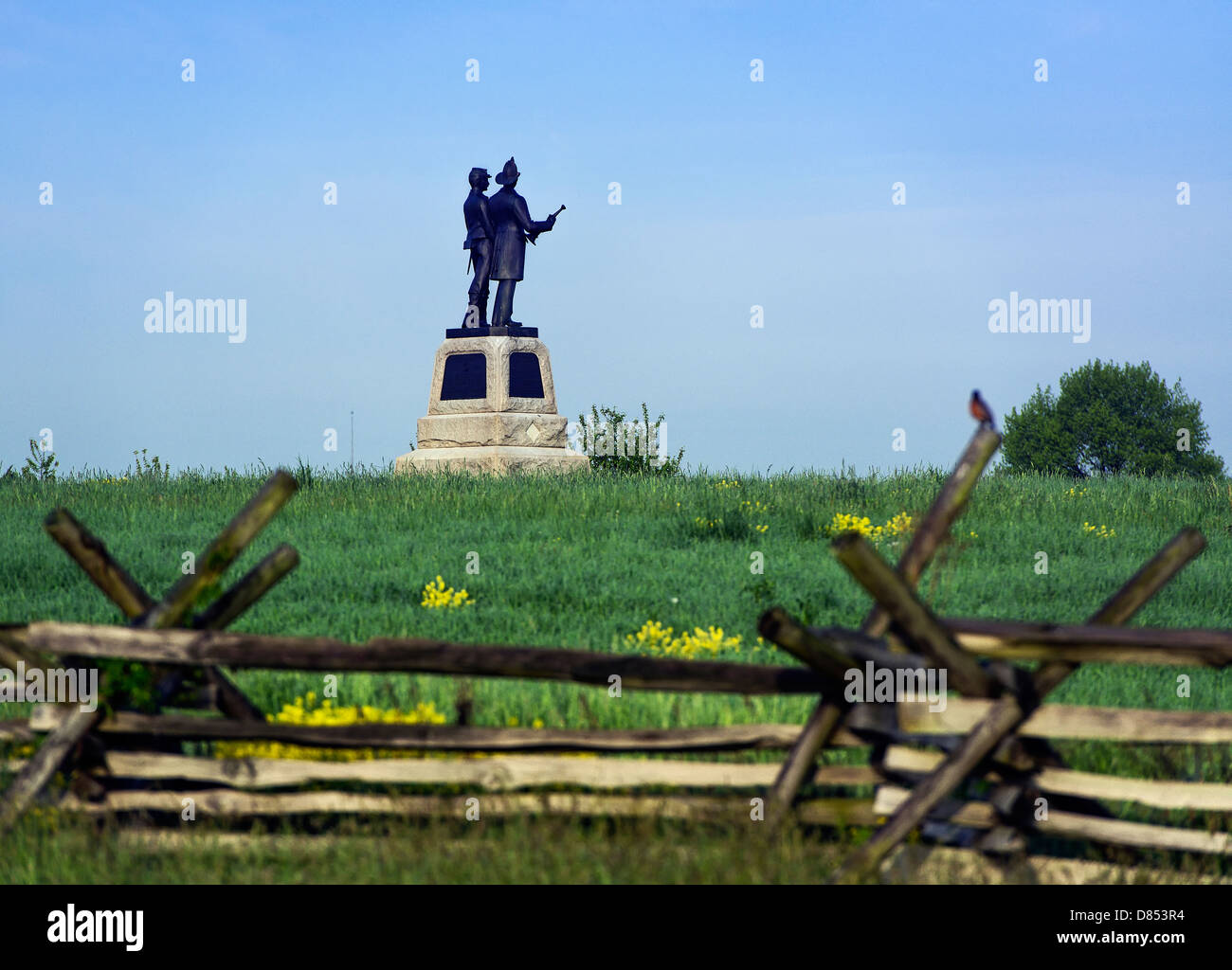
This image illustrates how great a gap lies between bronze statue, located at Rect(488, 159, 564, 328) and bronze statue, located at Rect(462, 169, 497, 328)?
0.15 metres

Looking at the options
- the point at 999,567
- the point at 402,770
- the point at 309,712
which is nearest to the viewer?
the point at 402,770

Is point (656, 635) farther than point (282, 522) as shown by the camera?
No

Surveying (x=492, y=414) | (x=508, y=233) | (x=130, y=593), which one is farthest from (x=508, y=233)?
(x=130, y=593)

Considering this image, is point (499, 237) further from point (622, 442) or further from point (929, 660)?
point (929, 660)

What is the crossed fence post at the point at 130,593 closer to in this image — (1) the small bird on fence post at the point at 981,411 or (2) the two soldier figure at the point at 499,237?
(1) the small bird on fence post at the point at 981,411

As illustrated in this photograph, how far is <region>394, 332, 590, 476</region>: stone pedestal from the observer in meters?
21.0

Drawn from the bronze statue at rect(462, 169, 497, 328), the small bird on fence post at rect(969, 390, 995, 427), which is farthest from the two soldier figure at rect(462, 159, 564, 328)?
the small bird on fence post at rect(969, 390, 995, 427)

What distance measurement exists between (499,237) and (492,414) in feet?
12.4

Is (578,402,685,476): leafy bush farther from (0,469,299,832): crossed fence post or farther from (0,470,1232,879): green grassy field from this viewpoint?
(0,469,299,832): crossed fence post

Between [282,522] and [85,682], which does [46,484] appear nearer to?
[282,522]
